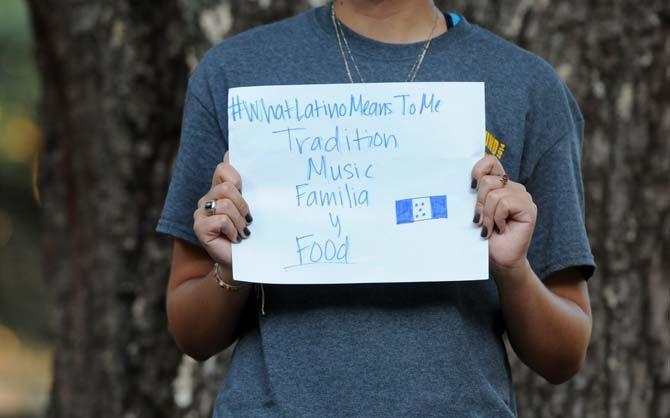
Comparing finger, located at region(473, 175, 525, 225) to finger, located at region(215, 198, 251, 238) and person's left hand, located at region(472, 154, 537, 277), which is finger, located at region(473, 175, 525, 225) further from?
finger, located at region(215, 198, 251, 238)

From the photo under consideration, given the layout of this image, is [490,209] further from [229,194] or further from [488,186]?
[229,194]

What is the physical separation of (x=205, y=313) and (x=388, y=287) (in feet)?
1.13

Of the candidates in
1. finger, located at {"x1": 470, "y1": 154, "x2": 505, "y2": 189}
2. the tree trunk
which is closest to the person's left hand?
finger, located at {"x1": 470, "y1": 154, "x2": 505, "y2": 189}

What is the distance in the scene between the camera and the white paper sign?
1.89 m

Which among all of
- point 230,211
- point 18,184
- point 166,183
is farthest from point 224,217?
point 18,184

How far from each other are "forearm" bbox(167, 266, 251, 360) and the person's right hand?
57mm

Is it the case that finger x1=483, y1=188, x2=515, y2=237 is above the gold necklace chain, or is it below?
below

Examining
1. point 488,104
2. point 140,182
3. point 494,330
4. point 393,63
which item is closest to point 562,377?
point 494,330

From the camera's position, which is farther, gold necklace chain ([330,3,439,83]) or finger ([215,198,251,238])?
gold necklace chain ([330,3,439,83])

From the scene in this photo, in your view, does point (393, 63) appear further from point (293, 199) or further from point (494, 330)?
point (494, 330)

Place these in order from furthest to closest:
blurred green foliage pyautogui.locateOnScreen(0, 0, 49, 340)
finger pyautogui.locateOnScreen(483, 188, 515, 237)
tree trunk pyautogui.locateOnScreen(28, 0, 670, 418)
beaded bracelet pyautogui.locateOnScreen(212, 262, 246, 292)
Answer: blurred green foliage pyautogui.locateOnScreen(0, 0, 49, 340) < tree trunk pyautogui.locateOnScreen(28, 0, 670, 418) < beaded bracelet pyautogui.locateOnScreen(212, 262, 246, 292) < finger pyautogui.locateOnScreen(483, 188, 515, 237)

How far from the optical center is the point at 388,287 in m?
1.93

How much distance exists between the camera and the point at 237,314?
2023 mm

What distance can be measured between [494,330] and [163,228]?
0.64 m
